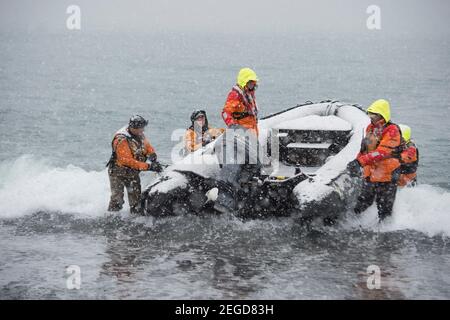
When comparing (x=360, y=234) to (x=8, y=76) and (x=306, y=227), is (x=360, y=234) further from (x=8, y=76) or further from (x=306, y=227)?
(x=8, y=76)

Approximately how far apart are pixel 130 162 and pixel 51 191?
7.61 feet

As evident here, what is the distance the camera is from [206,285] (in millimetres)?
6848

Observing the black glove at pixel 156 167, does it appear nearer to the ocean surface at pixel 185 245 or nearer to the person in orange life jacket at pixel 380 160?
the ocean surface at pixel 185 245

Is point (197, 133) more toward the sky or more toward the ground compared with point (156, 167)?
more toward the sky

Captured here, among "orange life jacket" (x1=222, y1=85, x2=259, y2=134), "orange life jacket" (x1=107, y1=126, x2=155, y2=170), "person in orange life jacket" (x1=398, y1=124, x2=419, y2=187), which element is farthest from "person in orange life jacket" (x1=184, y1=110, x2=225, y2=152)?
"person in orange life jacket" (x1=398, y1=124, x2=419, y2=187)

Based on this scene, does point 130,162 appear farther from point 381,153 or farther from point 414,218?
point 414,218

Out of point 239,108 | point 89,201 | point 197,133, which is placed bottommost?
point 89,201

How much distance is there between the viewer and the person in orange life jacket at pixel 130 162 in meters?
8.70

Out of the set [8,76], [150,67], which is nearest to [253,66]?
[150,67]

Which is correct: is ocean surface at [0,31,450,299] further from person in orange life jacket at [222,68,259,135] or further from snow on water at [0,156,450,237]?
person in orange life jacket at [222,68,259,135]

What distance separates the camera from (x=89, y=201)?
10.1 meters

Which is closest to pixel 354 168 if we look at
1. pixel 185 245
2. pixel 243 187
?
pixel 243 187

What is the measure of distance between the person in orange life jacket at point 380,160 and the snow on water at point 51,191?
3.43 meters

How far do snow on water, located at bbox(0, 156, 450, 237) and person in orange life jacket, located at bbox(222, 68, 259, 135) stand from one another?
141 cm
